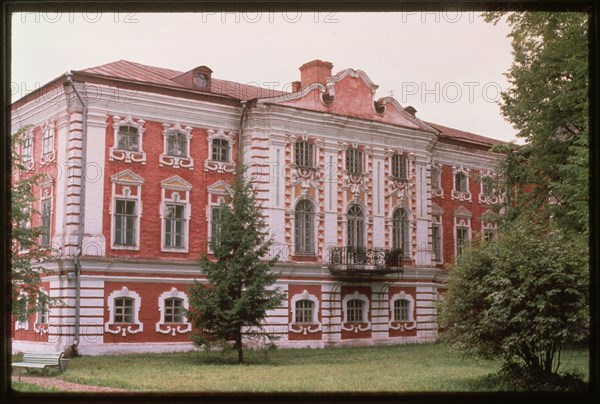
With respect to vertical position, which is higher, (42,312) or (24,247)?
(24,247)

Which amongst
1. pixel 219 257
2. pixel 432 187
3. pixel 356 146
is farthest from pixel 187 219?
pixel 432 187

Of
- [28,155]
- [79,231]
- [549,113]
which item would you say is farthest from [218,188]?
[549,113]

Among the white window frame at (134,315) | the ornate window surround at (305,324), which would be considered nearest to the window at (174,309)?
the white window frame at (134,315)

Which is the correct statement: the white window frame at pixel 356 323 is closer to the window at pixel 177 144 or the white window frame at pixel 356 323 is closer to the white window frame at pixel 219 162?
the white window frame at pixel 219 162

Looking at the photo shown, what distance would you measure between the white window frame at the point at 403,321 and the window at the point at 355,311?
0.49 m

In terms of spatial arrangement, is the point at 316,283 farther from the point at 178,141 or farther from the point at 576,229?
the point at 576,229

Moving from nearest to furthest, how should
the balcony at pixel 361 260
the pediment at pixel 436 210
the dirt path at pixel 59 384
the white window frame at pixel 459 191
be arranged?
1. the dirt path at pixel 59 384
2. the balcony at pixel 361 260
3. the pediment at pixel 436 210
4. the white window frame at pixel 459 191

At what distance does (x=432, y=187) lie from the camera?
11992 mm

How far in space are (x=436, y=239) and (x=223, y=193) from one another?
3.51 m

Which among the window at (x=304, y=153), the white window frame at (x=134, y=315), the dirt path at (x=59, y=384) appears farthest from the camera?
the window at (x=304, y=153)

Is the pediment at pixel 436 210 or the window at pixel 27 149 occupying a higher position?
the window at pixel 27 149

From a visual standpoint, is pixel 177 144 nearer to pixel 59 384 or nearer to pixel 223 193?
pixel 223 193

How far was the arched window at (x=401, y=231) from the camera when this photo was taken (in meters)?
11.4

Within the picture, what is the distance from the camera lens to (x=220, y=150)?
1079 centimetres
